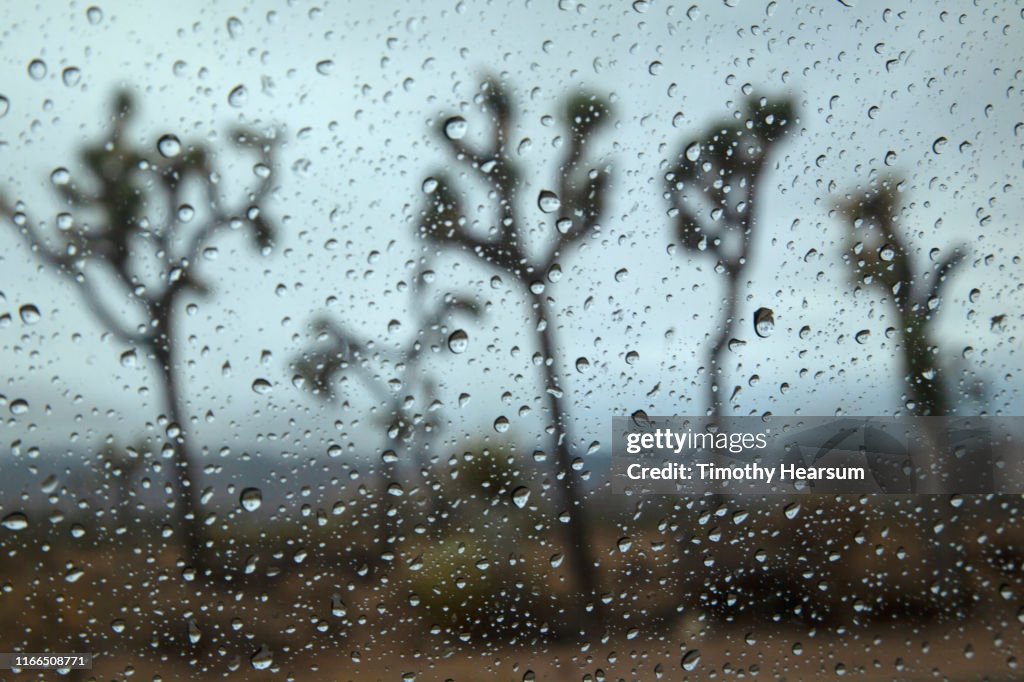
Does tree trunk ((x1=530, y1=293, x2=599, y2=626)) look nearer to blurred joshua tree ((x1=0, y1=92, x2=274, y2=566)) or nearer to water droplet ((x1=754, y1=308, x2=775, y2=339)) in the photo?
water droplet ((x1=754, y1=308, x2=775, y2=339))

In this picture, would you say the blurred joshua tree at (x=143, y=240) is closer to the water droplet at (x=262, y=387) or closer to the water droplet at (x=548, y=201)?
the water droplet at (x=262, y=387)

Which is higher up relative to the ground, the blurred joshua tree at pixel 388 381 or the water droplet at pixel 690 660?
the blurred joshua tree at pixel 388 381

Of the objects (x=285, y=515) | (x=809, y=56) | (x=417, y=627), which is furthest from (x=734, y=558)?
(x=809, y=56)

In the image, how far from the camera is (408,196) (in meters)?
0.95

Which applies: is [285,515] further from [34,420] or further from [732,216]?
[732,216]

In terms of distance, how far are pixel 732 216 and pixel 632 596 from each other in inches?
21.3

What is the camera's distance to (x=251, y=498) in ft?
3.00

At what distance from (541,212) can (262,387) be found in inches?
17.0

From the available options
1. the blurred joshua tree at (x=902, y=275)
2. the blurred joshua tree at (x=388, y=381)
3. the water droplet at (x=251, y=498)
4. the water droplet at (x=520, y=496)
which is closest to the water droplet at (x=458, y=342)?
the blurred joshua tree at (x=388, y=381)

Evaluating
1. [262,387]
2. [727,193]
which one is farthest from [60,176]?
[727,193]

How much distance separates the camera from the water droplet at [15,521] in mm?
889

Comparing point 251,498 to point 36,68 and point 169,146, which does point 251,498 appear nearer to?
point 169,146

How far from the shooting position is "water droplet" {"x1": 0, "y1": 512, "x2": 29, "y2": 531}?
35.0 inches

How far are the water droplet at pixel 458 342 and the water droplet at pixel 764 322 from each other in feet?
1.32
